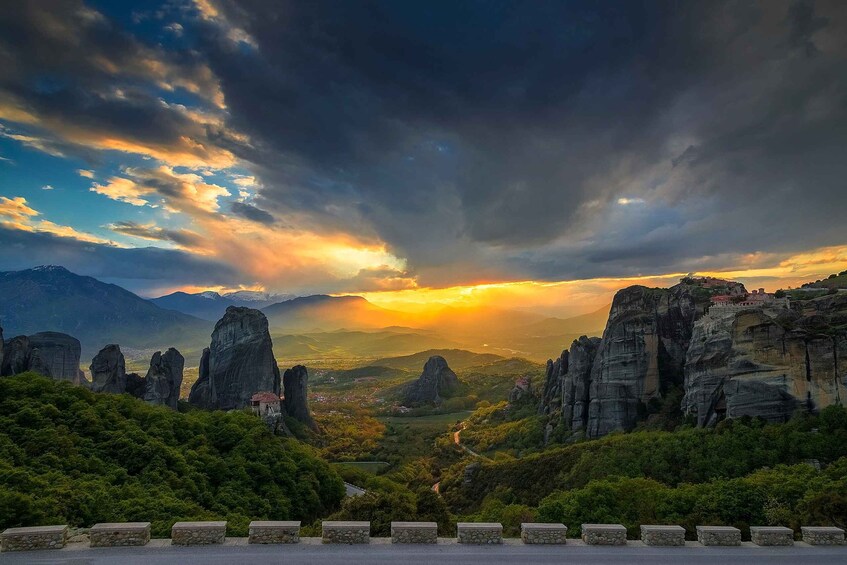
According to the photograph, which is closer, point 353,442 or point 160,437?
point 160,437

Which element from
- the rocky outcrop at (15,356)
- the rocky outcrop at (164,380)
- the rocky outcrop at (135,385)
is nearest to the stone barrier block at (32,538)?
the rocky outcrop at (164,380)

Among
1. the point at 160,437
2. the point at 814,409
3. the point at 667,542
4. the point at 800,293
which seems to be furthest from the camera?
the point at 800,293

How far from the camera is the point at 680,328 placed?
6788 cm

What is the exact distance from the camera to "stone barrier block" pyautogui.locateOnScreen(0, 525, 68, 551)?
14.4 meters

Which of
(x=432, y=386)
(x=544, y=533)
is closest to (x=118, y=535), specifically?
(x=544, y=533)

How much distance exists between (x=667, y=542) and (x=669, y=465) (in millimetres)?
30146

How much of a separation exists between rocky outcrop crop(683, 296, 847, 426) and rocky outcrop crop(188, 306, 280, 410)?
7303 cm

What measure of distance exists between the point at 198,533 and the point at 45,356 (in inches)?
3254

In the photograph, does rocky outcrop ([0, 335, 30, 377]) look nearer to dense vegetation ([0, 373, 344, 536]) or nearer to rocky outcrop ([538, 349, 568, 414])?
dense vegetation ([0, 373, 344, 536])

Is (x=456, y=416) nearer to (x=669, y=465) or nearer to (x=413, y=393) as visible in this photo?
(x=413, y=393)

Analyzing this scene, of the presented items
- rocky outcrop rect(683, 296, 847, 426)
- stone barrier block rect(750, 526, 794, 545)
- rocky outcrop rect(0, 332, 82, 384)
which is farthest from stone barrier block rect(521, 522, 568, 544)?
rocky outcrop rect(0, 332, 82, 384)

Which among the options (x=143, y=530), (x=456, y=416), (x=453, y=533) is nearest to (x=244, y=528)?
(x=143, y=530)

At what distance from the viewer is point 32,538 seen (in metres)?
14.6

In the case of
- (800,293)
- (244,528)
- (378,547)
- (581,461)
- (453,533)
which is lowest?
(581,461)
